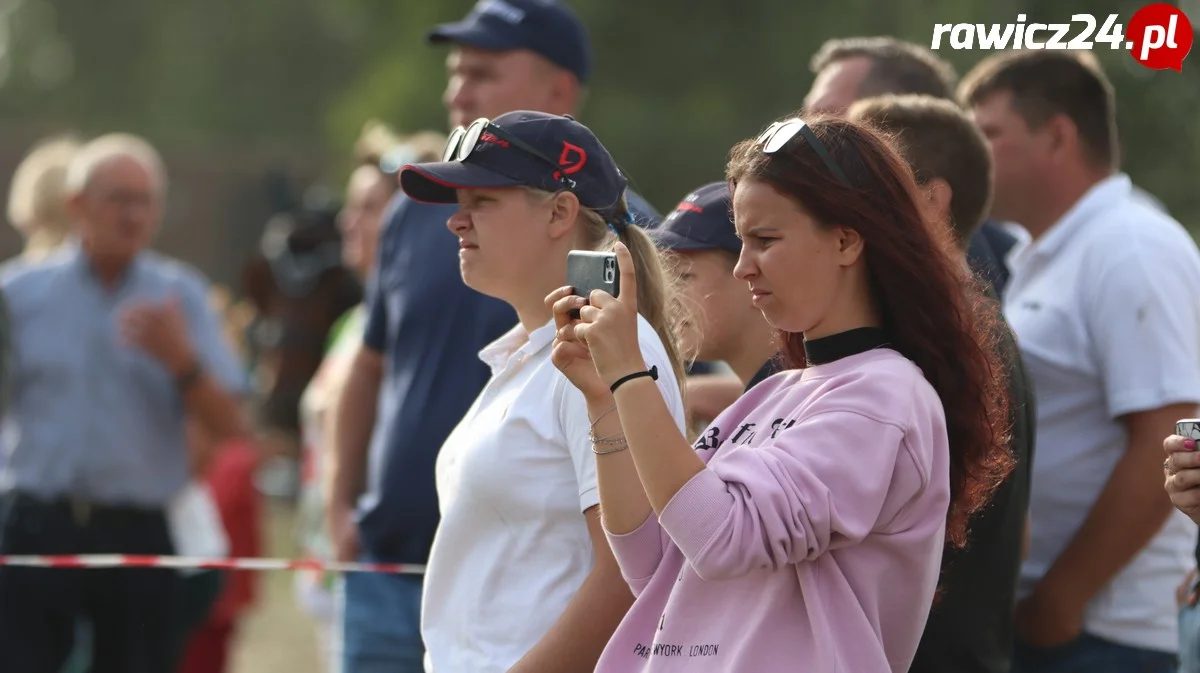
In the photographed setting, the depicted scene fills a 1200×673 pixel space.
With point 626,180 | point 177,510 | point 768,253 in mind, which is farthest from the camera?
point 177,510

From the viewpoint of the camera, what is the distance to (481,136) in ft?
10.6

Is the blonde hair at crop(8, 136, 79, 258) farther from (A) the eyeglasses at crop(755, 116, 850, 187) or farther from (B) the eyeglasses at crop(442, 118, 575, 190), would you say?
(A) the eyeglasses at crop(755, 116, 850, 187)

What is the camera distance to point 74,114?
4431 centimetres

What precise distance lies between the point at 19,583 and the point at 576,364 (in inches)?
152

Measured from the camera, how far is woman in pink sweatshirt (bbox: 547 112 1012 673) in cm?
242

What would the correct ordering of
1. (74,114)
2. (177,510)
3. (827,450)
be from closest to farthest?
1. (827,450)
2. (177,510)
3. (74,114)

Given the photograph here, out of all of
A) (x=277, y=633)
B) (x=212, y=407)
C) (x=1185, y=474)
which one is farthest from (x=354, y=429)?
(x=277, y=633)

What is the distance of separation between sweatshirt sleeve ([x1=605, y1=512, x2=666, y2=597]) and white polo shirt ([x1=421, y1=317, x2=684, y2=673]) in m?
0.31

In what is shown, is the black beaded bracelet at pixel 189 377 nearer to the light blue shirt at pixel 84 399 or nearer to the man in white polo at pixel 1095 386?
the light blue shirt at pixel 84 399

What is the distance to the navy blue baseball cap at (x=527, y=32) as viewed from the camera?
16.4 feet

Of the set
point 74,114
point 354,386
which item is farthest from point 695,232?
point 74,114

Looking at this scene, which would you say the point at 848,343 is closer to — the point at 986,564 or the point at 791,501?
the point at 791,501

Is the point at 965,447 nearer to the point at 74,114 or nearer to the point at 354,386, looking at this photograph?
the point at 354,386
